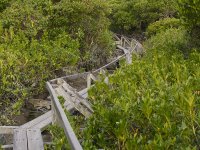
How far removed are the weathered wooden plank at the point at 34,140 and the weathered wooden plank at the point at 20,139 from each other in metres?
0.08

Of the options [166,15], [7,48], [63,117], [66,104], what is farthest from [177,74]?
[166,15]

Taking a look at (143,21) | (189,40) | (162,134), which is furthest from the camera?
(143,21)

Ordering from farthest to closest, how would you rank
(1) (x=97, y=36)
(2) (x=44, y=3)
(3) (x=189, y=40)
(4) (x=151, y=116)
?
1. (1) (x=97, y=36)
2. (2) (x=44, y=3)
3. (3) (x=189, y=40)
4. (4) (x=151, y=116)

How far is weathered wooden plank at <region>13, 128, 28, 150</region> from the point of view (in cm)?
603

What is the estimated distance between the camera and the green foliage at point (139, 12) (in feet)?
75.7

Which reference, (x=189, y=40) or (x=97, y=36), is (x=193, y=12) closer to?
(x=189, y=40)

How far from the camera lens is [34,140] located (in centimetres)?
621

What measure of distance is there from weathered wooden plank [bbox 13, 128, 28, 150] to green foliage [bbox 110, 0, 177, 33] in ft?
56.2

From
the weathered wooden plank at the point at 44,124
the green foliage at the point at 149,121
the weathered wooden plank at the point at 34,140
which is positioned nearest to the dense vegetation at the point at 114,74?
the green foliage at the point at 149,121

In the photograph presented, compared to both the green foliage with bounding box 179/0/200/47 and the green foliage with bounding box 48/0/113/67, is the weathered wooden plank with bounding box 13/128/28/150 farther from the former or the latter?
the green foliage with bounding box 48/0/113/67

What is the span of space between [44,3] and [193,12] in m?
7.62

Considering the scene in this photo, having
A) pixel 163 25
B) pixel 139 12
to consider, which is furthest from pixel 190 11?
pixel 139 12

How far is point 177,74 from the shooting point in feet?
19.0

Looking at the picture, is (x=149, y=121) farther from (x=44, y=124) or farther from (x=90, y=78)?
(x=90, y=78)
